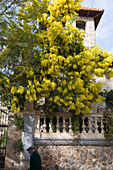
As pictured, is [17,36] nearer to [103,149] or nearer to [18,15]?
[18,15]

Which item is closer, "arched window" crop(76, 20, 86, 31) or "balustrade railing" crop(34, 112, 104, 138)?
"balustrade railing" crop(34, 112, 104, 138)

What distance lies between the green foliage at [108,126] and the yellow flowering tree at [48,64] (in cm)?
78

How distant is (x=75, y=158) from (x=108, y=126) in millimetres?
1880

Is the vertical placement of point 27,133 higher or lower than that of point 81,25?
lower

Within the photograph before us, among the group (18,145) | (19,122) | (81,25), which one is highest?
(81,25)

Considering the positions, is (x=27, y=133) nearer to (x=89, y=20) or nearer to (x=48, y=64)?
(x=48, y=64)

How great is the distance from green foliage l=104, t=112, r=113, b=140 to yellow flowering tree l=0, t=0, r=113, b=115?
2.56 feet

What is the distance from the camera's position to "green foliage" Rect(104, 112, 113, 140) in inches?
283

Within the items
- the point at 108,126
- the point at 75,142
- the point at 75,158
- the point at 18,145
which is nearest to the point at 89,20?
the point at 108,126

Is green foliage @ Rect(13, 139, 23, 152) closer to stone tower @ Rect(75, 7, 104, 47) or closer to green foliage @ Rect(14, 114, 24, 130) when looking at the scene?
green foliage @ Rect(14, 114, 24, 130)

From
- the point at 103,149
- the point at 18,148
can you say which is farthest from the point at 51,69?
the point at 103,149

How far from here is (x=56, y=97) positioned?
22.5 feet

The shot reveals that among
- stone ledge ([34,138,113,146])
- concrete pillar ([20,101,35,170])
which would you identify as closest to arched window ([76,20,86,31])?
concrete pillar ([20,101,35,170])

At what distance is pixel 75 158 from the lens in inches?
269
